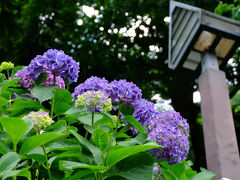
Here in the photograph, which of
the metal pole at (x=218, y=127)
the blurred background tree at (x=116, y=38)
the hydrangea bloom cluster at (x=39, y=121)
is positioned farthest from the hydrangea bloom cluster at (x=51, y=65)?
the blurred background tree at (x=116, y=38)

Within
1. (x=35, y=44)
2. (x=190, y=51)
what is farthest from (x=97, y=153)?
(x=35, y=44)

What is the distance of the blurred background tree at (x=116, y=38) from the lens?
7.72 meters

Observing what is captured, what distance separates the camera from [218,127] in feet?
9.25

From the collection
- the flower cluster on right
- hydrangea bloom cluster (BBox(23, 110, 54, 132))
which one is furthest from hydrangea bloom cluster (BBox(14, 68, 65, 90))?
hydrangea bloom cluster (BBox(23, 110, 54, 132))

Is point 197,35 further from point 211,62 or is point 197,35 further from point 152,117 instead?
point 152,117

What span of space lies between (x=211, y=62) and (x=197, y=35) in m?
0.34

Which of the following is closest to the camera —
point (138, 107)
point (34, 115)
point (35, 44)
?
point (34, 115)

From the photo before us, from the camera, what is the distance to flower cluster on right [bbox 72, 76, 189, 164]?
3.02 feet

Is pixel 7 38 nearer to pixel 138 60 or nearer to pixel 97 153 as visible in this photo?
pixel 138 60

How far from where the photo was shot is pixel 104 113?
3.11ft

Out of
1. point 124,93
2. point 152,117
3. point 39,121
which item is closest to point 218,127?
point 152,117

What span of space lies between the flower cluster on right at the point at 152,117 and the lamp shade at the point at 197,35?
2416 millimetres

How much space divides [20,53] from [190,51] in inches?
177

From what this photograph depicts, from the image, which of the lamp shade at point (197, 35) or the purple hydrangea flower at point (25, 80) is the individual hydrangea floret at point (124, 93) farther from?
the lamp shade at point (197, 35)
